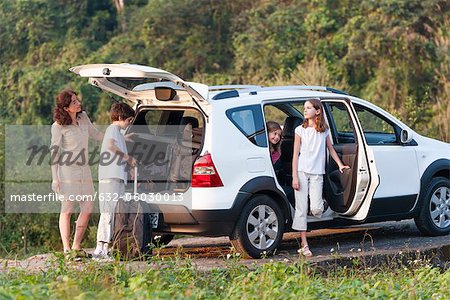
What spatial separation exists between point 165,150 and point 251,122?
0.98 m

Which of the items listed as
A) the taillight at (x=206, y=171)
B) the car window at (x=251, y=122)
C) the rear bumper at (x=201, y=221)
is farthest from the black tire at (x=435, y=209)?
the taillight at (x=206, y=171)

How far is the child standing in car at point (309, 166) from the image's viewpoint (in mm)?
10539

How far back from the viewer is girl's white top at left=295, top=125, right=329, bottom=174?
10.5m

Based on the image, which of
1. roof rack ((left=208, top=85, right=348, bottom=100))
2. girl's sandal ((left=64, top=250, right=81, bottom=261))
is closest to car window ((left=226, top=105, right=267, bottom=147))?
roof rack ((left=208, top=85, right=348, bottom=100))

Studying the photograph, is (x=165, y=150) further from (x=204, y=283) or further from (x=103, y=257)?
(x=204, y=283)

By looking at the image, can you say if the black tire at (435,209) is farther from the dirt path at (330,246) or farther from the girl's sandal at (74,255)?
Result: the girl's sandal at (74,255)

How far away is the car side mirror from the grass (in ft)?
8.18

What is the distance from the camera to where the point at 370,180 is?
10.9m

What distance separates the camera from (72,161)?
10180mm

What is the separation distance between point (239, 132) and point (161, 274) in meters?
2.23

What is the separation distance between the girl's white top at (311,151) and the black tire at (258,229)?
21.1 inches

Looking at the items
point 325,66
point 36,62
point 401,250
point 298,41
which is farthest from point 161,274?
point 36,62

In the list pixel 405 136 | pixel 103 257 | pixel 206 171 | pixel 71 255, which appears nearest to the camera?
pixel 71 255

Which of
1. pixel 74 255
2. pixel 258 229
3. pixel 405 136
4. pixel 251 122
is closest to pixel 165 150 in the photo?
pixel 251 122
